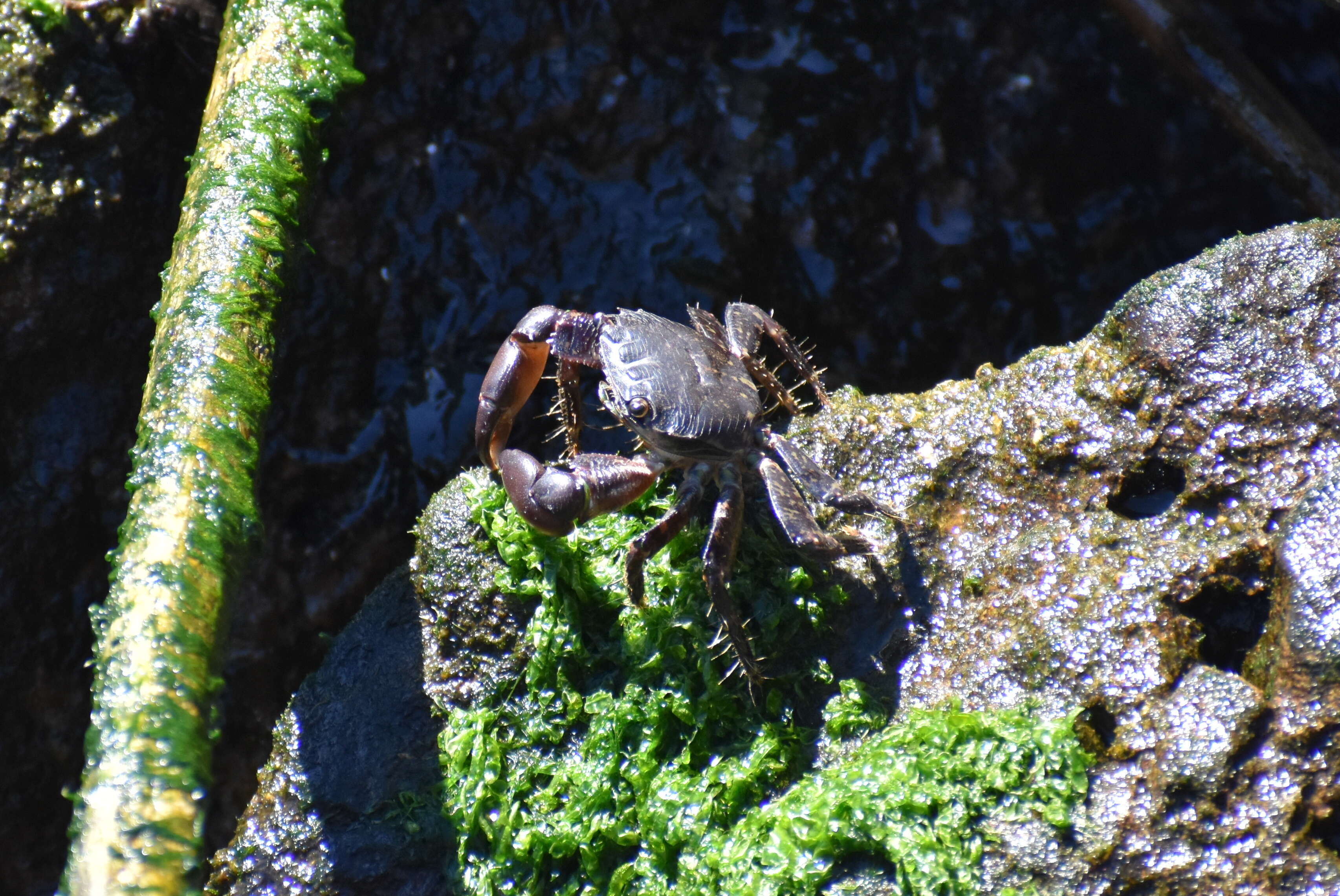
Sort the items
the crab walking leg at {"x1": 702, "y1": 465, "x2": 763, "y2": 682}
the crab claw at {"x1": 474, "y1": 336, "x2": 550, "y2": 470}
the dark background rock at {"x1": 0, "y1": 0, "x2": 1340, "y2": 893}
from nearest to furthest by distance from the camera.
Result: the crab walking leg at {"x1": 702, "y1": 465, "x2": 763, "y2": 682} < the crab claw at {"x1": 474, "y1": 336, "x2": 550, "y2": 470} < the dark background rock at {"x1": 0, "y1": 0, "x2": 1340, "y2": 893}

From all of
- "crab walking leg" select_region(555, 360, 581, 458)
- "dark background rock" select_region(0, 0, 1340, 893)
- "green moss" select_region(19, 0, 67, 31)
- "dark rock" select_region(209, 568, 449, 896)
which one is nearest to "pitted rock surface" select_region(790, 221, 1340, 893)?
"crab walking leg" select_region(555, 360, 581, 458)

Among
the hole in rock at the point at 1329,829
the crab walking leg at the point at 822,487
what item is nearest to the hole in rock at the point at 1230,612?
the hole in rock at the point at 1329,829

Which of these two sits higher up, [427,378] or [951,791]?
[427,378]

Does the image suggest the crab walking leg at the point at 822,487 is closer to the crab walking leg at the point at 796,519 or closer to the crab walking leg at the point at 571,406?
the crab walking leg at the point at 796,519

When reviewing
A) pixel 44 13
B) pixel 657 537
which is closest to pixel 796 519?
pixel 657 537

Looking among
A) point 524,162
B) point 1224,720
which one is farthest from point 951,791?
point 524,162

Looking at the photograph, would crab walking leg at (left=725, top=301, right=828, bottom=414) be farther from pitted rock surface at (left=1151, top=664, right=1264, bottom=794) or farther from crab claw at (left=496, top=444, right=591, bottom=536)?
pitted rock surface at (left=1151, top=664, right=1264, bottom=794)

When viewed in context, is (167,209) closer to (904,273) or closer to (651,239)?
(651,239)
